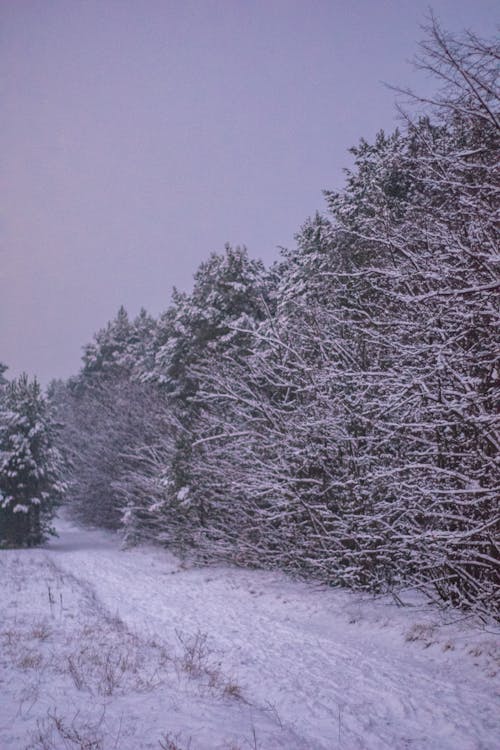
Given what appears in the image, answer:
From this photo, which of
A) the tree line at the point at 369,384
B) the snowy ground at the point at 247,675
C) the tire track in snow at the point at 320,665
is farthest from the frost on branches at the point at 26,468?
the snowy ground at the point at 247,675

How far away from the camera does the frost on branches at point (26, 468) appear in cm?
2302

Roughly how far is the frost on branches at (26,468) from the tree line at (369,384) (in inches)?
151

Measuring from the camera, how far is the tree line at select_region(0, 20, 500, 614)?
590 centimetres

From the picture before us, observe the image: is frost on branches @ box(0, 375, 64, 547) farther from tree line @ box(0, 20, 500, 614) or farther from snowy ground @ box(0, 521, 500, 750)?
snowy ground @ box(0, 521, 500, 750)

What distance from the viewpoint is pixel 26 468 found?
918 inches

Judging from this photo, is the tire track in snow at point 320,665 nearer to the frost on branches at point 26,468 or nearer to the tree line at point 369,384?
the tree line at point 369,384

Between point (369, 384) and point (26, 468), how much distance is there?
71.7 ft

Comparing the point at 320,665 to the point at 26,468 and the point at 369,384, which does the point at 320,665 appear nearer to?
the point at 369,384

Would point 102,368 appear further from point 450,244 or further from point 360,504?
point 450,244

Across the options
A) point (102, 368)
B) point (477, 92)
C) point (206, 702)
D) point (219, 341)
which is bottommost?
point (206, 702)

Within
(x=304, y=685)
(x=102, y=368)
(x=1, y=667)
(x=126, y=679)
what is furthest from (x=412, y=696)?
(x=102, y=368)

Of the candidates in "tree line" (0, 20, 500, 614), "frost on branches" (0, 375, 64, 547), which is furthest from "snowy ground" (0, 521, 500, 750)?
"frost on branches" (0, 375, 64, 547)

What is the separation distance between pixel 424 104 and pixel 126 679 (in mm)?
7791

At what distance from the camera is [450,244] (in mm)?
6066
